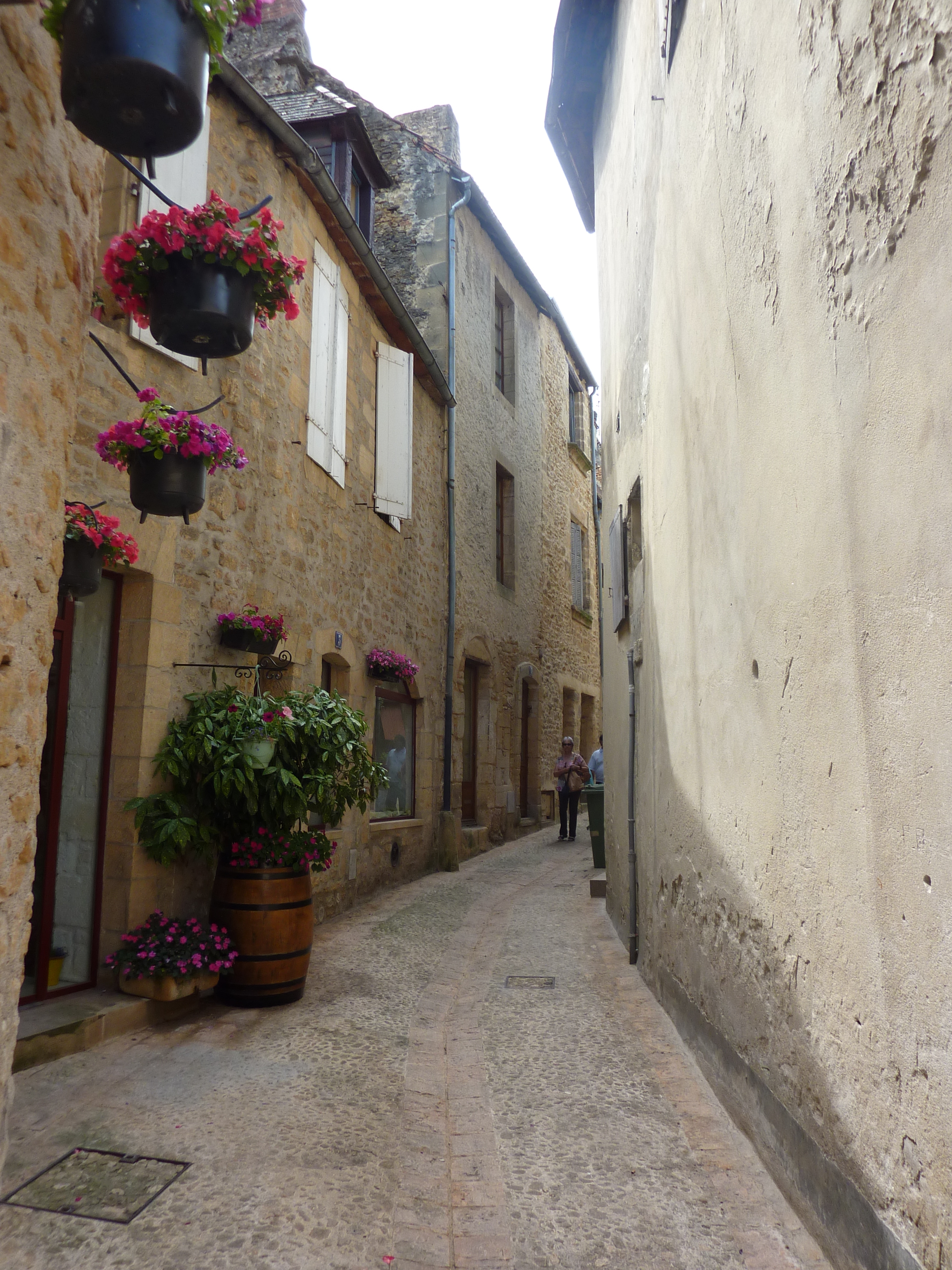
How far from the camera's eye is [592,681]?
1736 centimetres

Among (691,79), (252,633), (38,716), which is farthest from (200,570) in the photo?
(691,79)

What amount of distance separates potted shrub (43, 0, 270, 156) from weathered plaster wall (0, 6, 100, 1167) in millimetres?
139

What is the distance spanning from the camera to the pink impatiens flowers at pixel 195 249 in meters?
2.80

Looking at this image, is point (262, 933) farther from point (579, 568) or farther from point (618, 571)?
point (579, 568)

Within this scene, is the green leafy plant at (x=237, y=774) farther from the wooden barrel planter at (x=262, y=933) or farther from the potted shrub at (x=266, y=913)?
the wooden barrel planter at (x=262, y=933)

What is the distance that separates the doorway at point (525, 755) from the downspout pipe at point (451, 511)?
3.50 metres

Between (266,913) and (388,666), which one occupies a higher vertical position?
(388,666)

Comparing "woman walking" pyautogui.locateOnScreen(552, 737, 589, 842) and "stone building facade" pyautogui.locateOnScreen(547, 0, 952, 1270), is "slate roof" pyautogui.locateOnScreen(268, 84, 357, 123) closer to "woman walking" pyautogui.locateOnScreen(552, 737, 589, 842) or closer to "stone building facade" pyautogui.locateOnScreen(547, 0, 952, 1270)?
"stone building facade" pyautogui.locateOnScreen(547, 0, 952, 1270)

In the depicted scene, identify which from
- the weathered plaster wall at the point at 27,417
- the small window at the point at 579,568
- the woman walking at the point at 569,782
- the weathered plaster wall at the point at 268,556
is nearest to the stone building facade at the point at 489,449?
the small window at the point at 579,568

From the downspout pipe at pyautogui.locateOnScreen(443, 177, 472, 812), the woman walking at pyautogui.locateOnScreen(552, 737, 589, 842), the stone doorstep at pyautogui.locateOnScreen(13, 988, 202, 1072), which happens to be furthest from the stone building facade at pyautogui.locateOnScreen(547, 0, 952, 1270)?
the woman walking at pyautogui.locateOnScreen(552, 737, 589, 842)

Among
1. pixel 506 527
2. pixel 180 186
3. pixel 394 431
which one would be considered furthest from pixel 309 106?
pixel 506 527

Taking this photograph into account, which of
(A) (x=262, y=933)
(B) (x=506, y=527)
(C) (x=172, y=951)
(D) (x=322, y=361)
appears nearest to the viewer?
(C) (x=172, y=951)

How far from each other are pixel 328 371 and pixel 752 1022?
220 inches

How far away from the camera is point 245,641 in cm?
507
